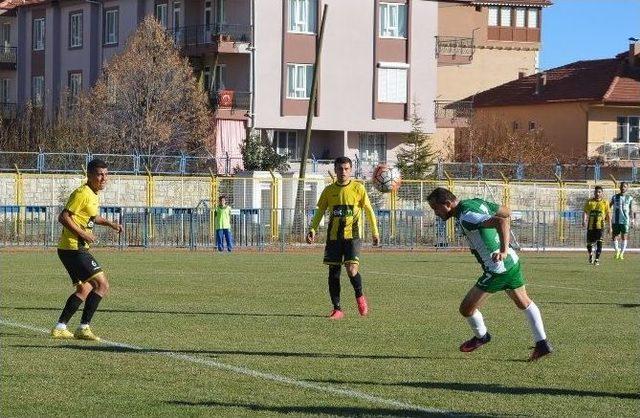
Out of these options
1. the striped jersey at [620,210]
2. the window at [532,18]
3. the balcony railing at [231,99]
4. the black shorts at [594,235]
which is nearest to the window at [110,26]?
the balcony railing at [231,99]

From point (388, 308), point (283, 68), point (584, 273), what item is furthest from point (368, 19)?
point (388, 308)

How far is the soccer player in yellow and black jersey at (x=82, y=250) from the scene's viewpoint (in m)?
14.0

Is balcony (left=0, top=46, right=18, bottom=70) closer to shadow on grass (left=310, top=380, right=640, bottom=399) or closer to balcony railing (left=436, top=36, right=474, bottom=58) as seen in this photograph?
balcony railing (left=436, top=36, right=474, bottom=58)

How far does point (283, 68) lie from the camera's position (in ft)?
198

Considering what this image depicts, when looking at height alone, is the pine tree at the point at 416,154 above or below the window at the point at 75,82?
below

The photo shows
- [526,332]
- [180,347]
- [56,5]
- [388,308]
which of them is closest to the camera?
[180,347]

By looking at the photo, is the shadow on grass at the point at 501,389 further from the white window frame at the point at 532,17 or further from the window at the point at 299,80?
the white window frame at the point at 532,17

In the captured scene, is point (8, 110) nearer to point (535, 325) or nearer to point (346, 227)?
point (346, 227)

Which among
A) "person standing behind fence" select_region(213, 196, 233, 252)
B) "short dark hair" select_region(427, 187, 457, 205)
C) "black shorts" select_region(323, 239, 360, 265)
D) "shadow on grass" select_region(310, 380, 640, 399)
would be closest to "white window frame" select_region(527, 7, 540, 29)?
"person standing behind fence" select_region(213, 196, 233, 252)

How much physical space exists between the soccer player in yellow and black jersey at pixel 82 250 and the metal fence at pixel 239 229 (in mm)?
23907

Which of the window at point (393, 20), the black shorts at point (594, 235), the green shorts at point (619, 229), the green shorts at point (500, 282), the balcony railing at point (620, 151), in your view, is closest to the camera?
the green shorts at point (500, 282)

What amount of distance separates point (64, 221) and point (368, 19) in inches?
1925

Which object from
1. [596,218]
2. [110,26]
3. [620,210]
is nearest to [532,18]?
[110,26]

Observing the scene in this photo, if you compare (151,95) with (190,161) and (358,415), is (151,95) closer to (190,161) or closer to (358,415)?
(190,161)
